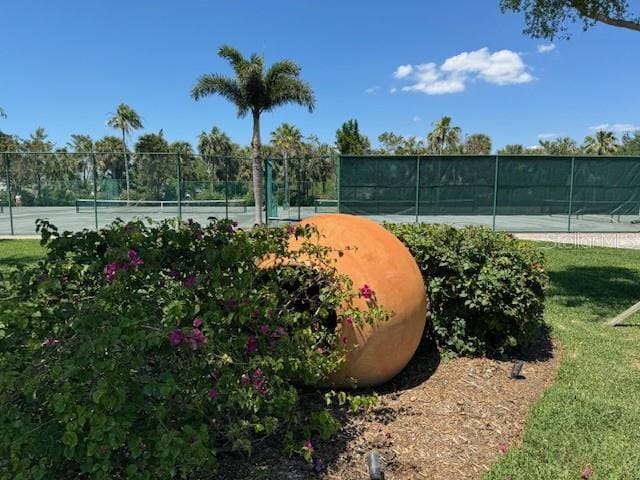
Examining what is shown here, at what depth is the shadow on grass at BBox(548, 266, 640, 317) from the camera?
7.02 metres

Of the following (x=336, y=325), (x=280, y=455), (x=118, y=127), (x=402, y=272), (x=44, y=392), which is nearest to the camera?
(x=44, y=392)

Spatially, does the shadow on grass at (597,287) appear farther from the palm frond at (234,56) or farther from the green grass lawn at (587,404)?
the palm frond at (234,56)

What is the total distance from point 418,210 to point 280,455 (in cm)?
1419

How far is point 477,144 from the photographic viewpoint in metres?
80.1

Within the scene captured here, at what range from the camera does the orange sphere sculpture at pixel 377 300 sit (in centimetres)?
352

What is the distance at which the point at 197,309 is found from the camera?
2.31m

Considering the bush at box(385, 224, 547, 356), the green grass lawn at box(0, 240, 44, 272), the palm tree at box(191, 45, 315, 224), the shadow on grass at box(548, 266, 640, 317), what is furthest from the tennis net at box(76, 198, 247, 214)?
the bush at box(385, 224, 547, 356)

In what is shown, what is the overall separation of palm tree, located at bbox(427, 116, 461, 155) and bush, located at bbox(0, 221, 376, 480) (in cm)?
7046

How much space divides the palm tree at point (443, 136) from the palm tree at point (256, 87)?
51.0 metres

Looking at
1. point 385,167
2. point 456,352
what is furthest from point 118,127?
point 456,352

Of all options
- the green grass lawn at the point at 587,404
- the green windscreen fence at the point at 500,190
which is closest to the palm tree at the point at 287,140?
the green windscreen fence at the point at 500,190

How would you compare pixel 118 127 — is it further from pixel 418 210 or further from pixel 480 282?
pixel 480 282

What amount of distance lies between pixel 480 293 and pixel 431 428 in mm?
1415

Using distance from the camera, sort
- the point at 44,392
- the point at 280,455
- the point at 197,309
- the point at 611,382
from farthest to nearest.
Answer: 1. the point at 611,382
2. the point at 280,455
3. the point at 197,309
4. the point at 44,392
